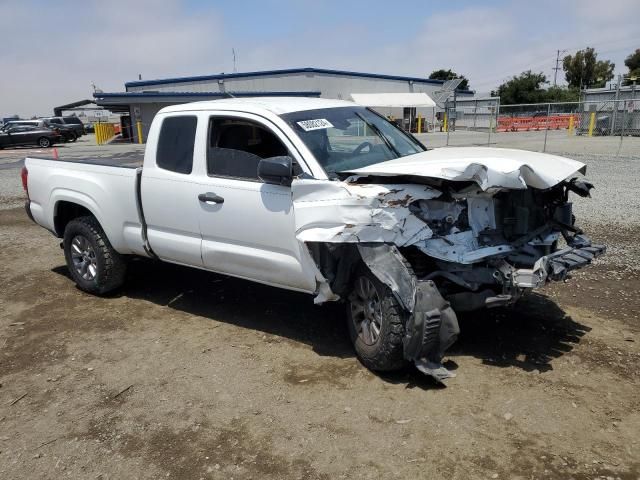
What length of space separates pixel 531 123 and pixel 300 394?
3582 cm

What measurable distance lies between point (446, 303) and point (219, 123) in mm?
2531

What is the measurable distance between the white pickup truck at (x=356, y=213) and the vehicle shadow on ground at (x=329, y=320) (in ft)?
1.95

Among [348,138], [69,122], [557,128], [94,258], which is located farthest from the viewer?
[69,122]

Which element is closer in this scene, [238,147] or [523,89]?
[238,147]

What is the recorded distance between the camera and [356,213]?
3.71 m

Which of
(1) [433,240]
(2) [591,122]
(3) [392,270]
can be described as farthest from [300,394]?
(2) [591,122]

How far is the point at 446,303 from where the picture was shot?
365 cm

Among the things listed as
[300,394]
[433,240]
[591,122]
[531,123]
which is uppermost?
[433,240]

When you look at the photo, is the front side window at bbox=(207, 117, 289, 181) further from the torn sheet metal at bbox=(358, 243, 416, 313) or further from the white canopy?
the white canopy

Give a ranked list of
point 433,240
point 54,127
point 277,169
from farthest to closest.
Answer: point 54,127
point 277,169
point 433,240

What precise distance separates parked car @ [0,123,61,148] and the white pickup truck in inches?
1258

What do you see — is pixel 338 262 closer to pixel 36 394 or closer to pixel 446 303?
pixel 446 303

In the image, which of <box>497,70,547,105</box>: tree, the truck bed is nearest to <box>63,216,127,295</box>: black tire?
the truck bed

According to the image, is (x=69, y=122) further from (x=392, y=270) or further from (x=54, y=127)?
(x=392, y=270)
